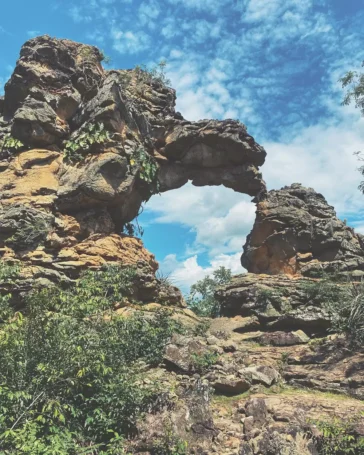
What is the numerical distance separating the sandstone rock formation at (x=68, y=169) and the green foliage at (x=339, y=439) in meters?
11.2

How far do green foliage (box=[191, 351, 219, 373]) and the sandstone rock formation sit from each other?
262 inches

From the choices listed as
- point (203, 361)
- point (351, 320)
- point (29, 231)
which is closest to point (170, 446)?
point (203, 361)

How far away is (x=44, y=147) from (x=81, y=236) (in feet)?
17.3

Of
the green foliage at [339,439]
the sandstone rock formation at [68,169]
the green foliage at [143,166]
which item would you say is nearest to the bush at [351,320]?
the green foliage at [339,439]

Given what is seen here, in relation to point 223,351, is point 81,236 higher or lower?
higher

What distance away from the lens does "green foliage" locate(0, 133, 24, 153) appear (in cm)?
1855

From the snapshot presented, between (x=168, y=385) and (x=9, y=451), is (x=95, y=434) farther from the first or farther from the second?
(x=168, y=385)

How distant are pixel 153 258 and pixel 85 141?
724 centimetres

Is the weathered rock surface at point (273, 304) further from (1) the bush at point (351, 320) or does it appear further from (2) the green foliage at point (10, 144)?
(2) the green foliage at point (10, 144)

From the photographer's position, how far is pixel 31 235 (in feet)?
52.0

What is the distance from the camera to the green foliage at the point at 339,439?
7007 millimetres

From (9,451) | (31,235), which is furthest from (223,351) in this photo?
(31,235)

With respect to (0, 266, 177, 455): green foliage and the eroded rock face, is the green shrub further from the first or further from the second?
the eroded rock face

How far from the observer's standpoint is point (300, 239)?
26.3m
